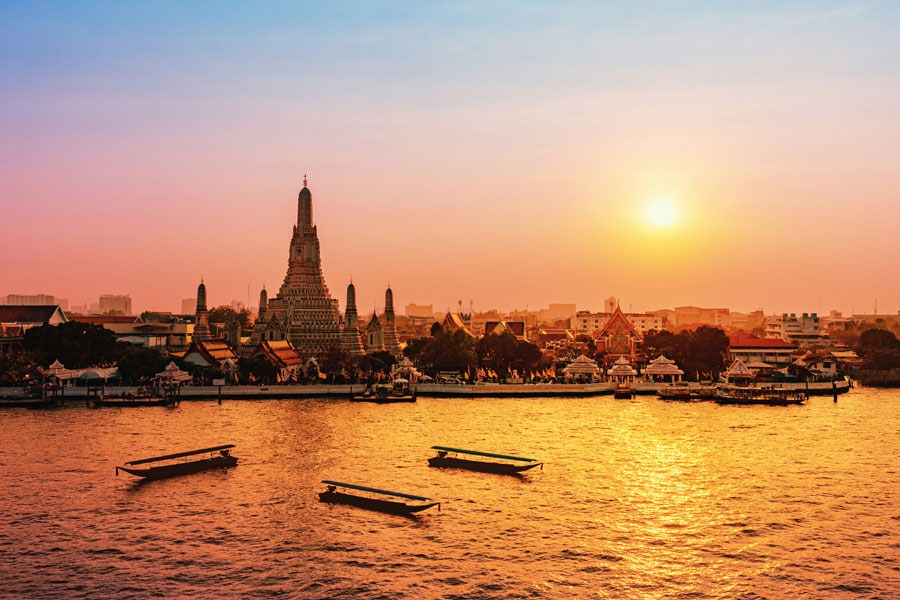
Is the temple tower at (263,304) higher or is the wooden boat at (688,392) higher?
the temple tower at (263,304)

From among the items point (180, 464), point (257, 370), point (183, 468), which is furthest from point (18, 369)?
point (183, 468)

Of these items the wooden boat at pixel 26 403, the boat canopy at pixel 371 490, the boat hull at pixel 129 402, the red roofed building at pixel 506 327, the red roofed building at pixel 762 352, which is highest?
the red roofed building at pixel 506 327

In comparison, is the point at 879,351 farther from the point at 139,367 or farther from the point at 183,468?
the point at 183,468

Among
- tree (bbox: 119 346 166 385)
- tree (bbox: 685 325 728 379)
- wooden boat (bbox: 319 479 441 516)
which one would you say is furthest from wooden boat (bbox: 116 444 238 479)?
tree (bbox: 685 325 728 379)

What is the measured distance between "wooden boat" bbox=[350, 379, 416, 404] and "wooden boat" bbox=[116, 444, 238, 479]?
35.2m

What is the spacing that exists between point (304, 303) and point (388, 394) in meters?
49.8

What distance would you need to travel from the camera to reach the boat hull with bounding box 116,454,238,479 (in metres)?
45.3

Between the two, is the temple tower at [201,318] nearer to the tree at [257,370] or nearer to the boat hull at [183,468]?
the tree at [257,370]

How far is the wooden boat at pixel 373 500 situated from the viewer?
37.8 m

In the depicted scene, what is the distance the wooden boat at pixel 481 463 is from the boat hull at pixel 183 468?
1245cm

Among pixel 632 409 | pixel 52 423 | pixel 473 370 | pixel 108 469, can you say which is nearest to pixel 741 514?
pixel 108 469

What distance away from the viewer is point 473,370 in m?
112

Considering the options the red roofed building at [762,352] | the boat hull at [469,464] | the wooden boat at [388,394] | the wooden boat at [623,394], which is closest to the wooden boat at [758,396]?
the wooden boat at [623,394]

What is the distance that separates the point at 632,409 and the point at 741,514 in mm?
41482
